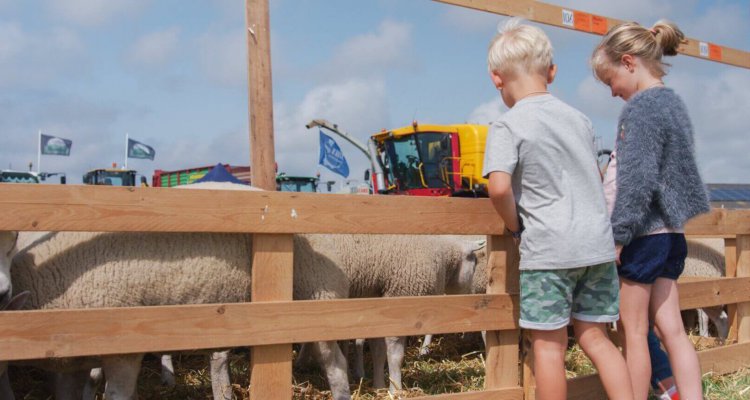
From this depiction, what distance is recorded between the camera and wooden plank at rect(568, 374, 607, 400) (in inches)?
148

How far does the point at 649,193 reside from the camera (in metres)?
2.91

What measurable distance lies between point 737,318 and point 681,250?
2253mm

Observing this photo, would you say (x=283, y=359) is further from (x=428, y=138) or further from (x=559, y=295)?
(x=428, y=138)

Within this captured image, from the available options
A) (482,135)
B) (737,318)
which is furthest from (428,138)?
(737,318)

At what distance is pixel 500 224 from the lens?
3441 millimetres

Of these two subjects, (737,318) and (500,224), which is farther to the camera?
(737,318)

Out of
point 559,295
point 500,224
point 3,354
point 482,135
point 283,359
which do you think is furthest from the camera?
point 482,135

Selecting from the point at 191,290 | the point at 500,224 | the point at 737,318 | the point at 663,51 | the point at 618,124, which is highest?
the point at 663,51

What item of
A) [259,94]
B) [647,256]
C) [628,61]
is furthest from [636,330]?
[259,94]

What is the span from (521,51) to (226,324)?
165 cm

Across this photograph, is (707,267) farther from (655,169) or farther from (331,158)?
(331,158)

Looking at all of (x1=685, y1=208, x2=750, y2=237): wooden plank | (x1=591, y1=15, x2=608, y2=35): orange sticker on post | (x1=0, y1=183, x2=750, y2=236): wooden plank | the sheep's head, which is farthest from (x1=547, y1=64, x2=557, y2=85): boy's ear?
the sheep's head

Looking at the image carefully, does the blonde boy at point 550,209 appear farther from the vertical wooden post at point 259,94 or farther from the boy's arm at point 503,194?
the vertical wooden post at point 259,94

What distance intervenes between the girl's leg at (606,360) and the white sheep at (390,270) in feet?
6.75
